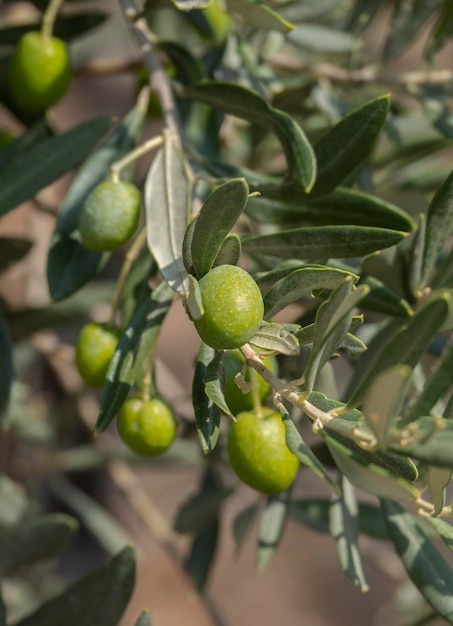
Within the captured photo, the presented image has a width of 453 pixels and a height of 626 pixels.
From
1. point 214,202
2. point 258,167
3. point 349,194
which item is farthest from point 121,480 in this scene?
point 214,202

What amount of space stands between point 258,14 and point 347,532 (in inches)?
24.8

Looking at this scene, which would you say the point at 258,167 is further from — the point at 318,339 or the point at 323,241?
the point at 318,339

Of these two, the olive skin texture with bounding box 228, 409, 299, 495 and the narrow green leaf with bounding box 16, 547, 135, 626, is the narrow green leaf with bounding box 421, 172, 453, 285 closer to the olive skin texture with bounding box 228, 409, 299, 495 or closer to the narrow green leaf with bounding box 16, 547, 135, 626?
the olive skin texture with bounding box 228, 409, 299, 495

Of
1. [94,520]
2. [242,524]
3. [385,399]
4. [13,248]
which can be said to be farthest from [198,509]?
[385,399]

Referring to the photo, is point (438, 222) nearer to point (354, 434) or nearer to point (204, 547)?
point (354, 434)

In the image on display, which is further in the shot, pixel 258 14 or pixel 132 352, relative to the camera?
pixel 258 14

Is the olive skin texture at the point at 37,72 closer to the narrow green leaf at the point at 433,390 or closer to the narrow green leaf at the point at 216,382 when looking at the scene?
the narrow green leaf at the point at 216,382

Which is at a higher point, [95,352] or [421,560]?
[95,352]

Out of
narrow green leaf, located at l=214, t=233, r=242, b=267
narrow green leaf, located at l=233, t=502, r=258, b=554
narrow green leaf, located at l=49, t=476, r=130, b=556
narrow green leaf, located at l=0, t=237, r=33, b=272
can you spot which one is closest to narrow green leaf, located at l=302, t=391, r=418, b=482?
narrow green leaf, located at l=214, t=233, r=242, b=267

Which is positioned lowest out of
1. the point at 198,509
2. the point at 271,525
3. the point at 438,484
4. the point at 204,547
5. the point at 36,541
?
the point at 204,547

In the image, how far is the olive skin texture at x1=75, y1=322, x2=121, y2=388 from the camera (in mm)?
811

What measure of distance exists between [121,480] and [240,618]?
1.54m

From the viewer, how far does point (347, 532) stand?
0.86 meters

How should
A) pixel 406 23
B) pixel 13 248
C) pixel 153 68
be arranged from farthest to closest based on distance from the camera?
pixel 406 23 → pixel 13 248 → pixel 153 68
